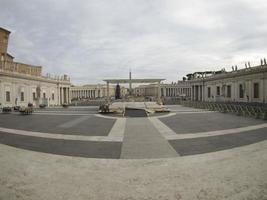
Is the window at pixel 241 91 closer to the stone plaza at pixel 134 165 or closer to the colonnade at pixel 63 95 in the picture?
the stone plaza at pixel 134 165

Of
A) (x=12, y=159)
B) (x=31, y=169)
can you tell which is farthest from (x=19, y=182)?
(x=12, y=159)

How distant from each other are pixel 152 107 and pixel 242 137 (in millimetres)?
17406

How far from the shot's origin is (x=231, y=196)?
16.0 feet

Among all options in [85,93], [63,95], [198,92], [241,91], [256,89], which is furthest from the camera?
[85,93]

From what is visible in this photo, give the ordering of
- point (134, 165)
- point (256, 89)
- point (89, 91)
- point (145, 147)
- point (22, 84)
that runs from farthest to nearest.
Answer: point (89, 91) < point (22, 84) < point (256, 89) < point (145, 147) < point (134, 165)

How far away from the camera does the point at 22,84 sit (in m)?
42.2

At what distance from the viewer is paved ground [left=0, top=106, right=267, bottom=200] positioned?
514 centimetres

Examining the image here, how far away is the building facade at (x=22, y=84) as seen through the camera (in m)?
37.4

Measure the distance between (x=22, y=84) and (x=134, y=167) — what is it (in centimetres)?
4221

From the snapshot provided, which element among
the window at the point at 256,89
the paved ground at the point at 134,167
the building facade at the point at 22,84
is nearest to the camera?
the paved ground at the point at 134,167

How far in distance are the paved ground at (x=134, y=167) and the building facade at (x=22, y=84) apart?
100.0ft

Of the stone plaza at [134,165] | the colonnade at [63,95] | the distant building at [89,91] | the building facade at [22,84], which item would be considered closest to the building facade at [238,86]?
the stone plaza at [134,165]

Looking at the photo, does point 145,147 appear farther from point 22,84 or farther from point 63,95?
point 63,95

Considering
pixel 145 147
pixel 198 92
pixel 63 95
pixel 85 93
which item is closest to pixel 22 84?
pixel 63 95
